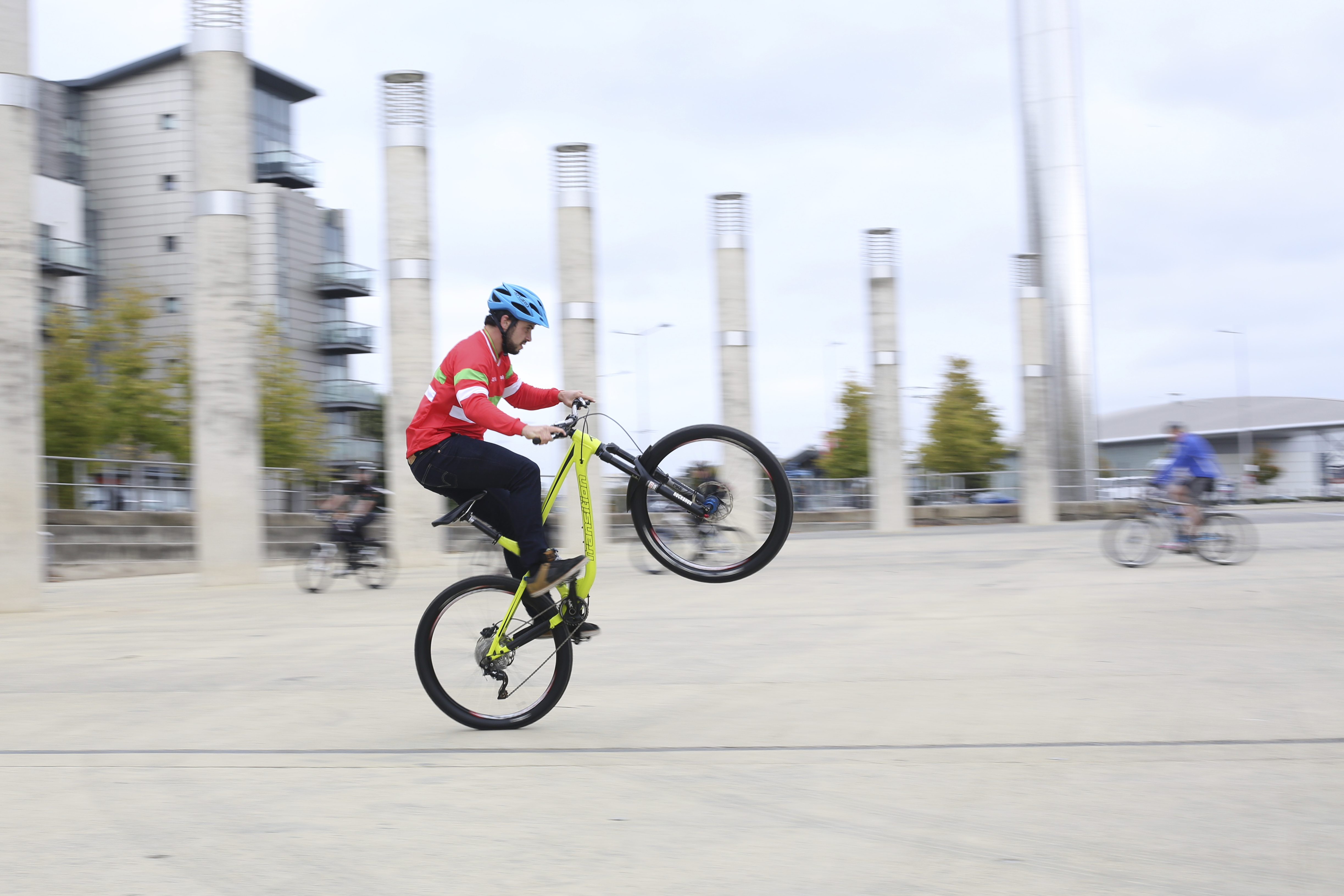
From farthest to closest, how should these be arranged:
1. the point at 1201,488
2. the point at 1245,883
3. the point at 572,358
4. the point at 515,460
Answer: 1. the point at 572,358
2. the point at 1201,488
3. the point at 515,460
4. the point at 1245,883

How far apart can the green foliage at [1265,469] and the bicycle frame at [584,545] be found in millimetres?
77200

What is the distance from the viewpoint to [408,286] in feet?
77.6

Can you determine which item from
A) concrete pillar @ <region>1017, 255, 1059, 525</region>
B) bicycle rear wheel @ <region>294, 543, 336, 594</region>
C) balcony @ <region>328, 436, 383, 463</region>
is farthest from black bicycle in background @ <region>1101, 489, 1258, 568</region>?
balcony @ <region>328, 436, 383, 463</region>

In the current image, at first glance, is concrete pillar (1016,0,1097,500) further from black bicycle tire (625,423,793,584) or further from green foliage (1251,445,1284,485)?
black bicycle tire (625,423,793,584)

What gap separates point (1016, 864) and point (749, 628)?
661 centimetres

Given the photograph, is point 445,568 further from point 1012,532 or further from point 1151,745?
point 1151,745

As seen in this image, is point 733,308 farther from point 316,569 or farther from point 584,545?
point 584,545

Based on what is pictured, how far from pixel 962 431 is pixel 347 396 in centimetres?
2763

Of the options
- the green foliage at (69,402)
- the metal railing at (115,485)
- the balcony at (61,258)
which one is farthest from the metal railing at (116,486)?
the balcony at (61,258)

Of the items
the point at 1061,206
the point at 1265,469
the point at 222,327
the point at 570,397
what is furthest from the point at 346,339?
the point at 1265,469

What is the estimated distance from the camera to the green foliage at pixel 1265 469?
250 ft

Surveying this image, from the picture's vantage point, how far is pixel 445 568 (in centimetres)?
2312

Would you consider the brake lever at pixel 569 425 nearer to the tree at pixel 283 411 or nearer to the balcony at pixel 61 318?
the balcony at pixel 61 318

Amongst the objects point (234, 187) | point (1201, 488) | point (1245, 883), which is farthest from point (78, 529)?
point (1245, 883)
